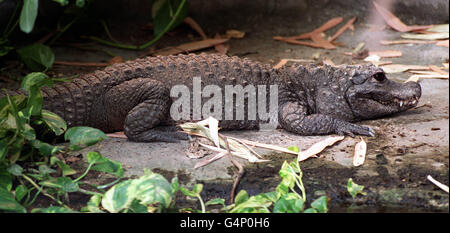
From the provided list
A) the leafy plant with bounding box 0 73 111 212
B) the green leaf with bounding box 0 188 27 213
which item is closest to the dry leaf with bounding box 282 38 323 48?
the leafy plant with bounding box 0 73 111 212

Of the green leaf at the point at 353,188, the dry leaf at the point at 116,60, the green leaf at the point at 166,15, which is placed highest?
the green leaf at the point at 166,15

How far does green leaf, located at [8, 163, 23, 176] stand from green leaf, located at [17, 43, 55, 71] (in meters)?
2.17

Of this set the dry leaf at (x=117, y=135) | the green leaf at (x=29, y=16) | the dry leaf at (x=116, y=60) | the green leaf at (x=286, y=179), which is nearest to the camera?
the green leaf at (x=286, y=179)

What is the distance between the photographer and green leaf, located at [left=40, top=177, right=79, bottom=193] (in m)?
Answer: 3.32

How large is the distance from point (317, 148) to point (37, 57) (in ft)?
10.3

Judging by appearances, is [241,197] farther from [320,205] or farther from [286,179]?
[320,205]

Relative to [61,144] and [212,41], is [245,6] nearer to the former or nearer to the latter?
[212,41]

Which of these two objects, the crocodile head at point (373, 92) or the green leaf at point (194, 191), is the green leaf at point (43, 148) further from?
the crocodile head at point (373, 92)

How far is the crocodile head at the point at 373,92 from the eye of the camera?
4.57 meters

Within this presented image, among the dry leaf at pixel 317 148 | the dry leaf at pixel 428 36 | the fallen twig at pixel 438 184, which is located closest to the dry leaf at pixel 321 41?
the dry leaf at pixel 428 36

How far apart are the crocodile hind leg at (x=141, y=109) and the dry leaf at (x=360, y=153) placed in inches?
53.5

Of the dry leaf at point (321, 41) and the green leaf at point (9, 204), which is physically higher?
the dry leaf at point (321, 41)

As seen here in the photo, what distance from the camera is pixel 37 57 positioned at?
5488 millimetres

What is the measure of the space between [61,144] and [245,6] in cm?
363
